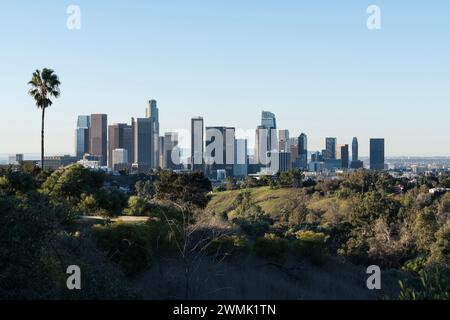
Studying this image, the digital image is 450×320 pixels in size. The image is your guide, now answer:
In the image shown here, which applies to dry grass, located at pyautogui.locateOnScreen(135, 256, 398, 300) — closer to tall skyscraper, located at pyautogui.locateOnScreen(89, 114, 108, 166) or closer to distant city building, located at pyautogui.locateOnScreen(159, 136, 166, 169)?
tall skyscraper, located at pyautogui.locateOnScreen(89, 114, 108, 166)

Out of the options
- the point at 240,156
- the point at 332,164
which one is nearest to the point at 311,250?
the point at 240,156

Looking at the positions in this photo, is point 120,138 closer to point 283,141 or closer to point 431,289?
point 283,141

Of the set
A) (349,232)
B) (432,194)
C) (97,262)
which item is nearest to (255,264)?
(97,262)

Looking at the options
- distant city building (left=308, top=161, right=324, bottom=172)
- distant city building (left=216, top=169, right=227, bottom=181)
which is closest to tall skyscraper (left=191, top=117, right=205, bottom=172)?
distant city building (left=216, top=169, right=227, bottom=181)

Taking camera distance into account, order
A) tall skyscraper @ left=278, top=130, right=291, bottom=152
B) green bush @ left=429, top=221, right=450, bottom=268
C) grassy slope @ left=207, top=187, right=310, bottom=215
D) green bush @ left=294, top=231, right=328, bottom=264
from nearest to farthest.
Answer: green bush @ left=294, top=231, right=328, bottom=264 < green bush @ left=429, top=221, right=450, bottom=268 < grassy slope @ left=207, top=187, right=310, bottom=215 < tall skyscraper @ left=278, top=130, right=291, bottom=152

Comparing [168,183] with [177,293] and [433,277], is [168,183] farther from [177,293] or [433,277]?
[433,277]

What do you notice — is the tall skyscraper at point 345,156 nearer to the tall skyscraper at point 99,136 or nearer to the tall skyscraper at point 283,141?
the tall skyscraper at point 283,141
